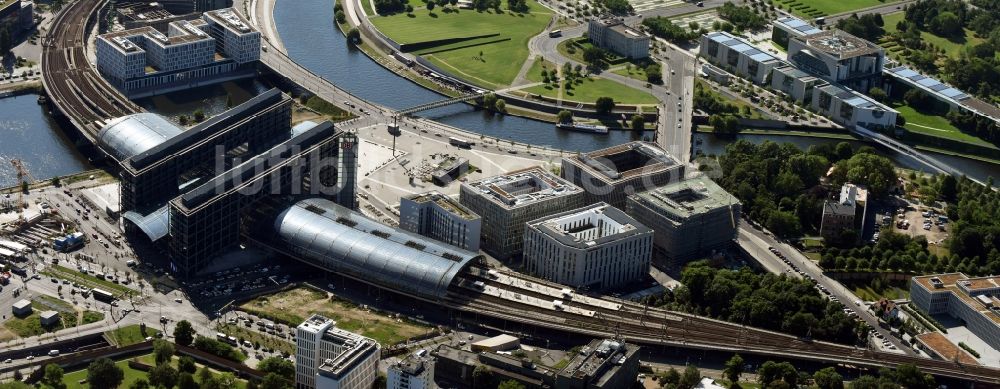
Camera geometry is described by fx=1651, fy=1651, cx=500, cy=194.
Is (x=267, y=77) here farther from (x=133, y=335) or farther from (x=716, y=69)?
(x=133, y=335)

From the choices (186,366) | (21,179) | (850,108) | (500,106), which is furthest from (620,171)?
(21,179)

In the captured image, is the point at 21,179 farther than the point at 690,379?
Yes

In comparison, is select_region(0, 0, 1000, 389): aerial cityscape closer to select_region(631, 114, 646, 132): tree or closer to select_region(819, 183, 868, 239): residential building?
select_region(819, 183, 868, 239): residential building

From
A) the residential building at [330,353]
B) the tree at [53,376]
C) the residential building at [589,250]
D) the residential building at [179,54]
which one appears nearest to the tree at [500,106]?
the residential building at [179,54]

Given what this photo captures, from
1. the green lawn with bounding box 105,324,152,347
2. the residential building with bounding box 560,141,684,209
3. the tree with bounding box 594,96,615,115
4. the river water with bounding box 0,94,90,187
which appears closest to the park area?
the green lawn with bounding box 105,324,152,347

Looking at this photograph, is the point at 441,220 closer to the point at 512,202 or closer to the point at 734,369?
the point at 512,202

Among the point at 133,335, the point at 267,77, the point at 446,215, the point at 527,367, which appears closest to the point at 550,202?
the point at 446,215

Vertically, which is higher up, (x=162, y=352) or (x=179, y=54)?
(x=179, y=54)
